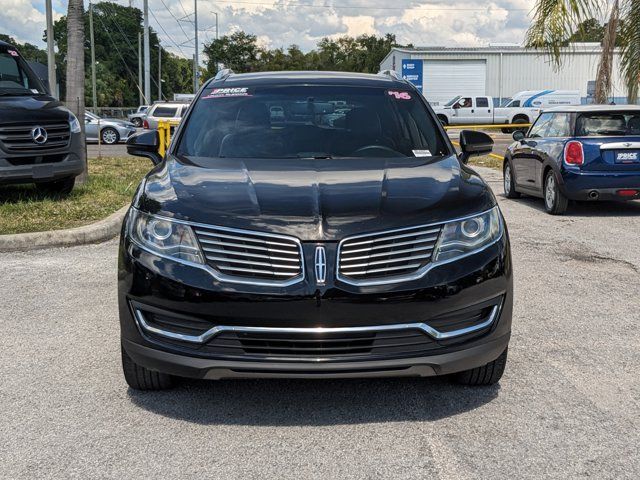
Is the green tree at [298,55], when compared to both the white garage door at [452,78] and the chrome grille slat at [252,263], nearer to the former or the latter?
the white garage door at [452,78]

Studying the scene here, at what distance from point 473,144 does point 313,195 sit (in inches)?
80.8

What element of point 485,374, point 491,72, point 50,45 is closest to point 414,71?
point 491,72

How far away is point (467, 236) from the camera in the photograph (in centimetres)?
368

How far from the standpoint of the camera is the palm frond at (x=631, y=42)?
49.2 feet

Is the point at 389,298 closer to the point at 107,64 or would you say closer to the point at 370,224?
the point at 370,224

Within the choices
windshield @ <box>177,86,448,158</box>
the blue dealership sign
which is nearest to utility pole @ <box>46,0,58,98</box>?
windshield @ <box>177,86,448,158</box>

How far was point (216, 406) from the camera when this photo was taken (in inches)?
153

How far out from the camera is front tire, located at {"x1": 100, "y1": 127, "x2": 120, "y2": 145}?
96.2ft

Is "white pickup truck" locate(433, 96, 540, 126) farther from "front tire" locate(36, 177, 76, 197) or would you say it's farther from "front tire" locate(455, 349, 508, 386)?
"front tire" locate(455, 349, 508, 386)

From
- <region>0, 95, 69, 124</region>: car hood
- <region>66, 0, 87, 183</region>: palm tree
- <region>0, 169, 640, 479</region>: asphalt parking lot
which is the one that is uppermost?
<region>66, 0, 87, 183</region>: palm tree

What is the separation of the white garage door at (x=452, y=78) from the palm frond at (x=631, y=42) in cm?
4463

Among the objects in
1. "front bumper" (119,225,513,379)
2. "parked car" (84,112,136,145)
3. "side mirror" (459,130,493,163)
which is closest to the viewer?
"front bumper" (119,225,513,379)

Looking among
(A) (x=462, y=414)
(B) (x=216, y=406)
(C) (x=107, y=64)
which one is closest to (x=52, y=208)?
(B) (x=216, y=406)

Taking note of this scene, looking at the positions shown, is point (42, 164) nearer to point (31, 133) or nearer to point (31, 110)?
point (31, 133)
